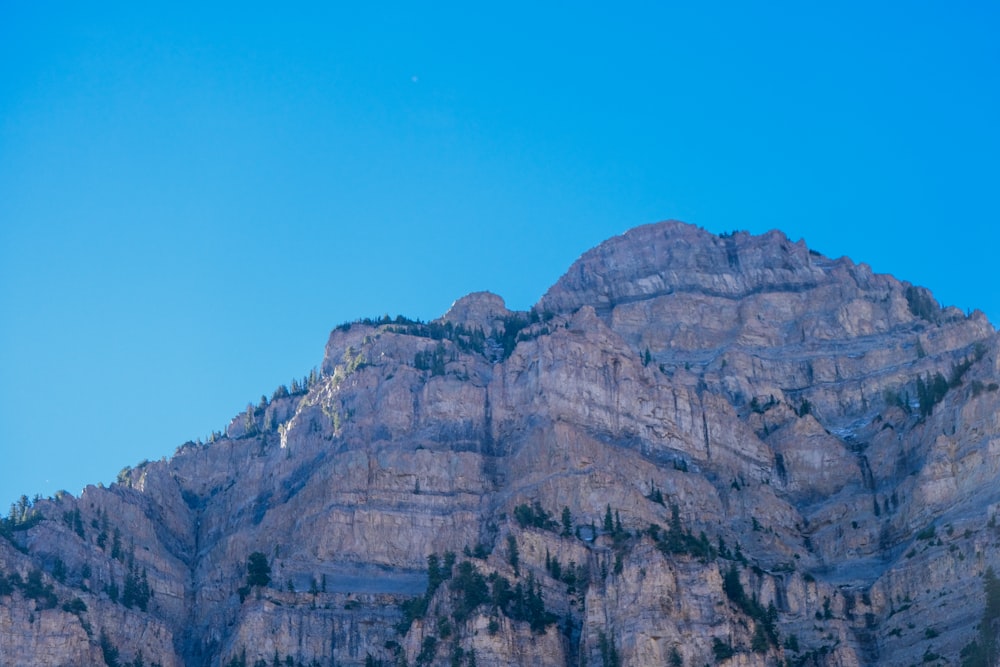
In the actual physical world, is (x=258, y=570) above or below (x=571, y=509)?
below

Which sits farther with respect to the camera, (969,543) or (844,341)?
(844,341)

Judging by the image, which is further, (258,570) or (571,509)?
(571,509)

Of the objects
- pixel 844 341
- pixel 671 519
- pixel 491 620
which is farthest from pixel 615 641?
pixel 844 341

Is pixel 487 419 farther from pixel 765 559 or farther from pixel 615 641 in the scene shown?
pixel 615 641

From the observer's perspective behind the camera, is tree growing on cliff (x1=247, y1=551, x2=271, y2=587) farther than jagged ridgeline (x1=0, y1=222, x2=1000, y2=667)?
Yes

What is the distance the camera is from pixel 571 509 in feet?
505

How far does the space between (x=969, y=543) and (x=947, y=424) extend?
60.0 ft

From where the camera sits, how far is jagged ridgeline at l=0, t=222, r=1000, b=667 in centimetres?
13788

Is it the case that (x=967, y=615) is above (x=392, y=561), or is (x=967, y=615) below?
below

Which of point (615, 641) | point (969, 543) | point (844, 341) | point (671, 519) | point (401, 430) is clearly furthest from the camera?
point (844, 341)

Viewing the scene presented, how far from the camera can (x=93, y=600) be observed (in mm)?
147875

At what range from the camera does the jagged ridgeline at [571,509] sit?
138 metres

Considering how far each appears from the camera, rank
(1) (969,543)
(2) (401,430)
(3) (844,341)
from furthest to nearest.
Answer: (3) (844,341)
(2) (401,430)
(1) (969,543)

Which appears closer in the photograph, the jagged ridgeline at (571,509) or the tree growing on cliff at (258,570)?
the jagged ridgeline at (571,509)
